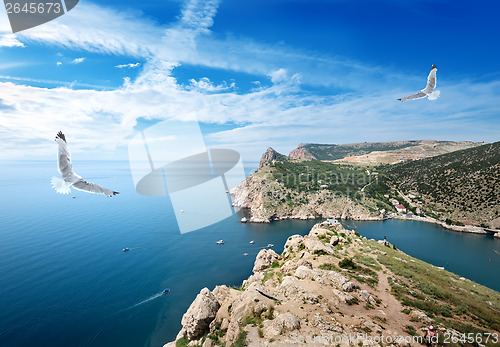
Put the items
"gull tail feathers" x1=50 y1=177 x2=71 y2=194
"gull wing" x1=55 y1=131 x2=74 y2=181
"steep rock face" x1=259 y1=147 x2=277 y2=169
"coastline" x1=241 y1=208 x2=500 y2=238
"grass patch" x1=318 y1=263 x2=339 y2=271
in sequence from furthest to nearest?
"steep rock face" x1=259 y1=147 x2=277 y2=169
"coastline" x1=241 y1=208 x2=500 y2=238
"grass patch" x1=318 y1=263 x2=339 y2=271
"gull wing" x1=55 y1=131 x2=74 y2=181
"gull tail feathers" x1=50 y1=177 x2=71 y2=194

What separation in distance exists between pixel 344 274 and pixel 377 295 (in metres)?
3.01

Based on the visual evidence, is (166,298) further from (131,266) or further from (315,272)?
(315,272)

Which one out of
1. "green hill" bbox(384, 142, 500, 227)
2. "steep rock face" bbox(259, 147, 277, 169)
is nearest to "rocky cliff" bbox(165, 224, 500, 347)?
"green hill" bbox(384, 142, 500, 227)

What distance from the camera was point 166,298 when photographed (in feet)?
131

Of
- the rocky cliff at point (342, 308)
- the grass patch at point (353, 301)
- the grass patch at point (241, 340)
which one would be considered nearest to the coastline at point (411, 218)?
the rocky cliff at point (342, 308)

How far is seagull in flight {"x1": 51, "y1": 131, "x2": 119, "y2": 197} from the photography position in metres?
9.45

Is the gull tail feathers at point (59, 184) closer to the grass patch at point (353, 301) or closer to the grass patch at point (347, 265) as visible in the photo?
the grass patch at point (353, 301)

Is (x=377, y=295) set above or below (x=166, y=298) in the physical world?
above

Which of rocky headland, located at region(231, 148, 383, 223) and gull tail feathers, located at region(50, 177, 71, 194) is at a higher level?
gull tail feathers, located at region(50, 177, 71, 194)

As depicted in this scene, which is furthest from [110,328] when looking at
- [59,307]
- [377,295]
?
[377,295]

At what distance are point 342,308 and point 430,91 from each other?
16095mm

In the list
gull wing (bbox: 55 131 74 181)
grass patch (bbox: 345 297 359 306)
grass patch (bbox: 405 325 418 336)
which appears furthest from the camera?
grass patch (bbox: 345 297 359 306)

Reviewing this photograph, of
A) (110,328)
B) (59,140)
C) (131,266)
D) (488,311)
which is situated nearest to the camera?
(59,140)

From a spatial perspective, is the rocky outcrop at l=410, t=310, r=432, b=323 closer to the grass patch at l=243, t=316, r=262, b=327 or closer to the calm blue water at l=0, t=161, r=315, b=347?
the grass patch at l=243, t=316, r=262, b=327
